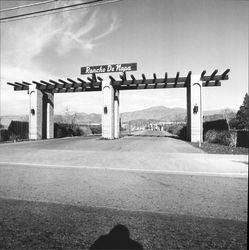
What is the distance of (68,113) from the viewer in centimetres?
4897

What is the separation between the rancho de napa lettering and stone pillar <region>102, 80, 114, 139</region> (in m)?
1.25

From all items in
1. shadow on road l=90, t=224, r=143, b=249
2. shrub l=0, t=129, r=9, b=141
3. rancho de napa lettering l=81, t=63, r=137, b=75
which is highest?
rancho de napa lettering l=81, t=63, r=137, b=75

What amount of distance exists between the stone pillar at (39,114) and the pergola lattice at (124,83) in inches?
29.3

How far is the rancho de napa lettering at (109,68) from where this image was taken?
20984 mm

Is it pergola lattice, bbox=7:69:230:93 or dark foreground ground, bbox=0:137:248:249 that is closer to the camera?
dark foreground ground, bbox=0:137:248:249

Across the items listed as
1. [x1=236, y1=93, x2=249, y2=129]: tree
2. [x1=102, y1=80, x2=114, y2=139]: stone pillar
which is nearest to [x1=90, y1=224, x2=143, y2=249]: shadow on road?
[x1=102, y1=80, x2=114, y2=139]: stone pillar

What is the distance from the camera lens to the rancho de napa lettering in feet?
68.8

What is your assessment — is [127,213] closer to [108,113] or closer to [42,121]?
[108,113]

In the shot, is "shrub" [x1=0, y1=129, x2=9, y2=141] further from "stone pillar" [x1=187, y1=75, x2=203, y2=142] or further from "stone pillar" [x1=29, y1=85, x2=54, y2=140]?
"stone pillar" [x1=187, y1=75, x2=203, y2=142]

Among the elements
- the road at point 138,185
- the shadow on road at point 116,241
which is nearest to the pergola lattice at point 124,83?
the road at point 138,185

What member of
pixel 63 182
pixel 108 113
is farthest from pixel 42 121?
pixel 63 182

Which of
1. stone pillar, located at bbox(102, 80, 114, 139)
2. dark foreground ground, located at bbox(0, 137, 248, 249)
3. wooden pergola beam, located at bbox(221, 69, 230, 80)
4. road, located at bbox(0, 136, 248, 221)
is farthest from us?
stone pillar, located at bbox(102, 80, 114, 139)

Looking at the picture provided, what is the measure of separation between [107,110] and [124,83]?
118 inches

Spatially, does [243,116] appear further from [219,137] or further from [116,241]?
[116,241]
